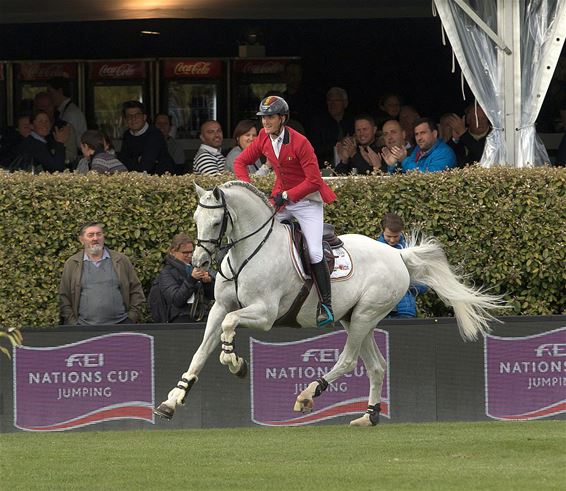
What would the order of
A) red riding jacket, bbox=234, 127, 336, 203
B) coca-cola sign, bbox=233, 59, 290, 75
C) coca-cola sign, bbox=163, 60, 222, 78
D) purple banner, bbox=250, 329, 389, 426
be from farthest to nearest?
coca-cola sign, bbox=233, 59, 290, 75, coca-cola sign, bbox=163, 60, 222, 78, purple banner, bbox=250, 329, 389, 426, red riding jacket, bbox=234, 127, 336, 203

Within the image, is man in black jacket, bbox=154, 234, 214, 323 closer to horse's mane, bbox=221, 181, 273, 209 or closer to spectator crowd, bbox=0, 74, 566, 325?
spectator crowd, bbox=0, 74, 566, 325

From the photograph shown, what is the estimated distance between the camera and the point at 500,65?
51.3 feet

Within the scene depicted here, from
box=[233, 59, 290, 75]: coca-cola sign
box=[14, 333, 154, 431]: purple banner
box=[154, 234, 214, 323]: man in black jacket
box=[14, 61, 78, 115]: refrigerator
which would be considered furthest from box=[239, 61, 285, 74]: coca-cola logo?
box=[14, 333, 154, 431]: purple banner

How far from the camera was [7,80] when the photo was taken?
A: 19.0m

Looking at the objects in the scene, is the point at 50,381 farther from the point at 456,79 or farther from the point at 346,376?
the point at 456,79

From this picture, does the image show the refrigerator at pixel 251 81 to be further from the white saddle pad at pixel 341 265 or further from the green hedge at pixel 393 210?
the white saddle pad at pixel 341 265

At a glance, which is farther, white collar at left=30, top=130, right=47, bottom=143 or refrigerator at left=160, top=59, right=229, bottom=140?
refrigerator at left=160, top=59, right=229, bottom=140

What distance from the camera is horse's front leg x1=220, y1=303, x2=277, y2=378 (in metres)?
11.1

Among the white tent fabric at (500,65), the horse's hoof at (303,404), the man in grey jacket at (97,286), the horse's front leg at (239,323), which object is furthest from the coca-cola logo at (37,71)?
the horse's hoof at (303,404)

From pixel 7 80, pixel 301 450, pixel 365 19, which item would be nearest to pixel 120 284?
pixel 301 450

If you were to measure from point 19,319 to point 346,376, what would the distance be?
3426 millimetres

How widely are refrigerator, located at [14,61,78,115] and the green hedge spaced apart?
4.24m

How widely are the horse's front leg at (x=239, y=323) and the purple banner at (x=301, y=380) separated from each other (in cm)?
219

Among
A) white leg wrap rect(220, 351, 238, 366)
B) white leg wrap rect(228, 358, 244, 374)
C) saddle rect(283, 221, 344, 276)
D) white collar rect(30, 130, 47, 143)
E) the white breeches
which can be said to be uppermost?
white collar rect(30, 130, 47, 143)
